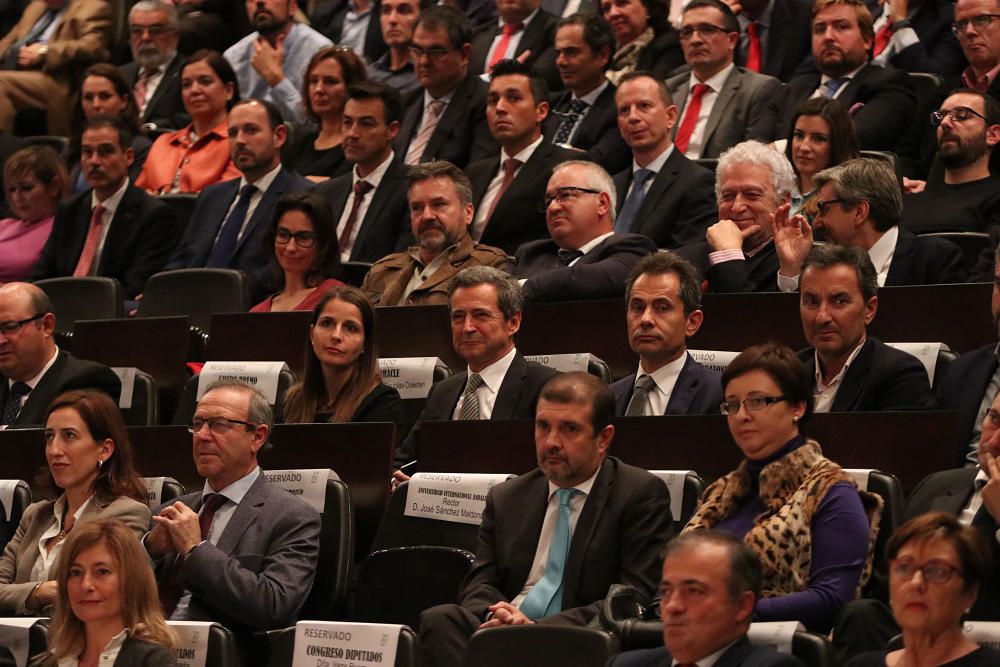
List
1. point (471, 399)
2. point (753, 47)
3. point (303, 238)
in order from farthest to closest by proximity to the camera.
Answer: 1. point (753, 47)
2. point (303, 238)
3. point (471, 399)

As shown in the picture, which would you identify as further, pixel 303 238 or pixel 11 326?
pixel 303 238

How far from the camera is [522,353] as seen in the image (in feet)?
18.3

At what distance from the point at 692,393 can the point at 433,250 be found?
5.52ft

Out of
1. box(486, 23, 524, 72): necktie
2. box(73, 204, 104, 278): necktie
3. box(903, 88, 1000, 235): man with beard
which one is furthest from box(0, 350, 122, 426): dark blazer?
box(486, 23, 524, 72): necktie

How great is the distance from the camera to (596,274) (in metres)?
5.71

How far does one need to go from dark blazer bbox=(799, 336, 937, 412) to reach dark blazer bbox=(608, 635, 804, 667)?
1193mm

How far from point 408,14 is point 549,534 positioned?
4.63 metres

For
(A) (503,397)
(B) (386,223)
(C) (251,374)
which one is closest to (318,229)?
(B) (386,223)

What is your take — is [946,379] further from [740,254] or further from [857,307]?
[740,254]

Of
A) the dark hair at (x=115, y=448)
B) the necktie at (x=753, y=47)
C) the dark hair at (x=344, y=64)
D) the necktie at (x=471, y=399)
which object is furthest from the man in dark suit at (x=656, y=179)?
the dark hair at (x=115, y=448)

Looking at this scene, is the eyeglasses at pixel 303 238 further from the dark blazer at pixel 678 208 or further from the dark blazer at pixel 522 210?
the dark blazer at pixel 678 208

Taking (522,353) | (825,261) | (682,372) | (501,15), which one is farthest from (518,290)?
(501,15)

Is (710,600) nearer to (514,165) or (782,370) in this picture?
(782,370)

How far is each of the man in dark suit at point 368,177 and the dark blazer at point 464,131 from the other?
0.91 ft
